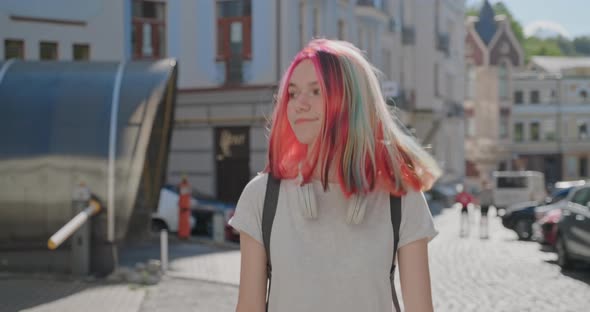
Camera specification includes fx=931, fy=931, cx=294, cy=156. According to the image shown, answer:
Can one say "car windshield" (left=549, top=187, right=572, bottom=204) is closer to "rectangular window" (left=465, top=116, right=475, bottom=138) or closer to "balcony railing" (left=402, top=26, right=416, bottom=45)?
"balcony railing" (left=402, top=26, right=416, bottom=45)

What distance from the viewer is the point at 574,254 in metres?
15.2

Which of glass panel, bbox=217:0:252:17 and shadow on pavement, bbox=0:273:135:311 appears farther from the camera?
glass panel, bbox=217:0:252:17

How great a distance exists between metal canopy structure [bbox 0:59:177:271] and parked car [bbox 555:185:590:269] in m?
6.86

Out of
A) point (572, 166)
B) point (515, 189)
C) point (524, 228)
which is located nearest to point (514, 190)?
point (515, 189)

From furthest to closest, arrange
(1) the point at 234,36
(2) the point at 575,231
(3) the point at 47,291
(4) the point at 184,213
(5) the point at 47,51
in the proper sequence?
(1) the point at 234,36, (5) the point at 47,51, (4) the point at 184,213, (2) the point at 575,231, (3) the point at 47,291

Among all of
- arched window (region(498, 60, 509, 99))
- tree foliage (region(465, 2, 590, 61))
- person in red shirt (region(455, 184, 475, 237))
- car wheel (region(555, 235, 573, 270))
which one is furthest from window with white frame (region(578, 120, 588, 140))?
car wheel (region(555, 235, 573, 270))

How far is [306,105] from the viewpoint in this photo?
2.78 metres

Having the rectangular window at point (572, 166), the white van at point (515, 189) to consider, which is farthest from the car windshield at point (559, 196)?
the rectangular window at point (572, 166)

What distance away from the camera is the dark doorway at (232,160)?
A: 96.3 feet

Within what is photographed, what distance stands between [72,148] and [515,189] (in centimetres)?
2757

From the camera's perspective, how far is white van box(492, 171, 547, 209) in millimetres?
38000

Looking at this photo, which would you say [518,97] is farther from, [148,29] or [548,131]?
[148,29]

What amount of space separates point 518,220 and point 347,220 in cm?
2228

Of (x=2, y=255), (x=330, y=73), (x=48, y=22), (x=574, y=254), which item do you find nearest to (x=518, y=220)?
(x=574, y=254)
